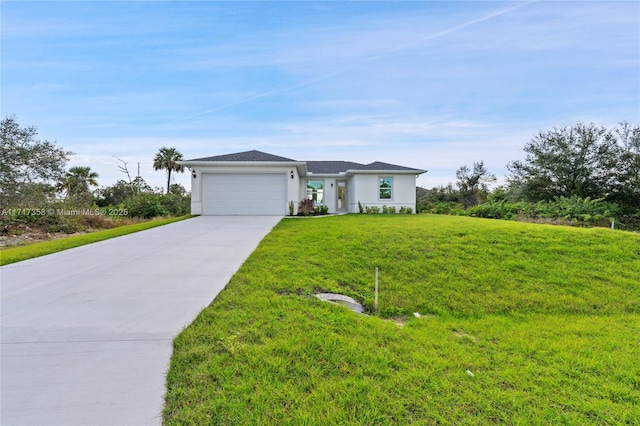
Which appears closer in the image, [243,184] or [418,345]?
[418,345]

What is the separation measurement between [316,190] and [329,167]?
2632 mm

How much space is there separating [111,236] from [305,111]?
1273cm

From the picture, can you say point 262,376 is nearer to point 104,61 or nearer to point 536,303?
point 536,303

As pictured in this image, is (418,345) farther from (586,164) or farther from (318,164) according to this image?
(586,164)

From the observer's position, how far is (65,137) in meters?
13.7

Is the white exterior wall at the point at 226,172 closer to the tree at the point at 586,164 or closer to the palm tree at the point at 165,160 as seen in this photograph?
the tree at the point at 586,164

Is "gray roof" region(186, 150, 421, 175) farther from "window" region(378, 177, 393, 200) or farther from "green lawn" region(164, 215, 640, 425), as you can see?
"green lawn" region(164, 215, 640, 425)

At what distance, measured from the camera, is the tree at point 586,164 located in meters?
17.0

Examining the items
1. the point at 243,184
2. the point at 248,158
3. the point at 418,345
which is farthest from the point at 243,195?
the point at 418,345

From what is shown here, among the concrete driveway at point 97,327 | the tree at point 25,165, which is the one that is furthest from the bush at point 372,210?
the tree at point 25,165

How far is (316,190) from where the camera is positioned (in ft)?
65.7

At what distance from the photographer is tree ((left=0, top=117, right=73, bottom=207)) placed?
11.7 m

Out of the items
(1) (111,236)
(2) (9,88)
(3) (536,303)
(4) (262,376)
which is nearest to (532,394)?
(4) (262,376)

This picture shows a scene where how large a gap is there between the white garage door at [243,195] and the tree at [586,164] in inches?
634
